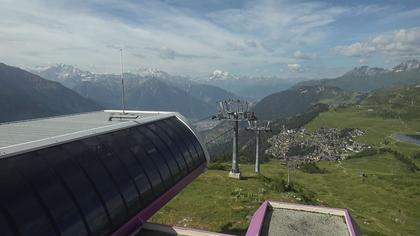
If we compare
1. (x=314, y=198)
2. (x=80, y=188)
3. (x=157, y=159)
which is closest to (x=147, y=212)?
(x=157, y=159)

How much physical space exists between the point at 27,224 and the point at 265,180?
224 feet

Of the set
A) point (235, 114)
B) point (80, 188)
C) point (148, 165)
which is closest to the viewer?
point (80, 188)

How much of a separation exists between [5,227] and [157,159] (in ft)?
52.5

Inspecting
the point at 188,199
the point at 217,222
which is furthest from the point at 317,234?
the point at 188,199

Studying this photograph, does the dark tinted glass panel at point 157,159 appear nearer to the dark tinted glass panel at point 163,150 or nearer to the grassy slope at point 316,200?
the dark tinted glass panel at point 163,150

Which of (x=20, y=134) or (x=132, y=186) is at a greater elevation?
(x=20, y=134)

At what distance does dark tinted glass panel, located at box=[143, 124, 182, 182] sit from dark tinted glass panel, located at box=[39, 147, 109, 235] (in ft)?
36.8

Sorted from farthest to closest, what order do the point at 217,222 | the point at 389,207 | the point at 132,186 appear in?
the point at 389,207 → the point at 217,222 → the point at 132,186

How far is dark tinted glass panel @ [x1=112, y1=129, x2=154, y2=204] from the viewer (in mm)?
27109

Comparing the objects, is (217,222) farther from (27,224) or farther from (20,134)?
(27,224)

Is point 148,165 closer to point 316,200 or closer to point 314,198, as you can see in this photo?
point 316,200

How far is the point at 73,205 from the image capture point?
20.1 m

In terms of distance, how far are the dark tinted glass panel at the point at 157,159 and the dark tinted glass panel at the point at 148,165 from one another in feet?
1.44

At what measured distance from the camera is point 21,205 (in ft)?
57.8
